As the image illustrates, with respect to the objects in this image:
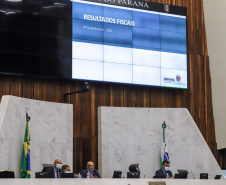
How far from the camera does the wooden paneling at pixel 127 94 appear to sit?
43.2 ft

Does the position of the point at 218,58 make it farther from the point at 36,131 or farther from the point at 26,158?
the point at 26,158

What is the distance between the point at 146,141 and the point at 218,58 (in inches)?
156

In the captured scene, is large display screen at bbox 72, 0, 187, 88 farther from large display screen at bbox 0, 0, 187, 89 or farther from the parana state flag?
the parana state flag

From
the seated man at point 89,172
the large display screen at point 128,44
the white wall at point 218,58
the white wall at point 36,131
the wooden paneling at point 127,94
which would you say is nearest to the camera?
the white wall at point 36,131

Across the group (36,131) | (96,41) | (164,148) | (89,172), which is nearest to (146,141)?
(164,148)

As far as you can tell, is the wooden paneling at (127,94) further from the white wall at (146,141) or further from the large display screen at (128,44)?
the white wall at (146,141)

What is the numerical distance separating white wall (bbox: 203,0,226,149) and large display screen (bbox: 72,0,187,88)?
110 centimetres

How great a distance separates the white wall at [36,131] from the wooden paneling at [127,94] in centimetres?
102

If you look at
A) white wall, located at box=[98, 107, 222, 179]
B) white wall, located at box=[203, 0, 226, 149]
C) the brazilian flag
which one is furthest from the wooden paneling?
the brazilian flag

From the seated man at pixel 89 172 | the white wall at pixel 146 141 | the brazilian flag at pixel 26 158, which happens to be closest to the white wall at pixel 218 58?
the white wall at pixel 146 141

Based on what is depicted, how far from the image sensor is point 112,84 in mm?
14203

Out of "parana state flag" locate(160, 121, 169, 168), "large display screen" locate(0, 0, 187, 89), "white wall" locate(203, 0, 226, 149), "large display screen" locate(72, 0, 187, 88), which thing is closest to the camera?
"large display screen" locate(0, 0, 187, 89)

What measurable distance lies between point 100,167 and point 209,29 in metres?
5.57

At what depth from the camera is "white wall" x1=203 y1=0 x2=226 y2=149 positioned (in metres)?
15.5
